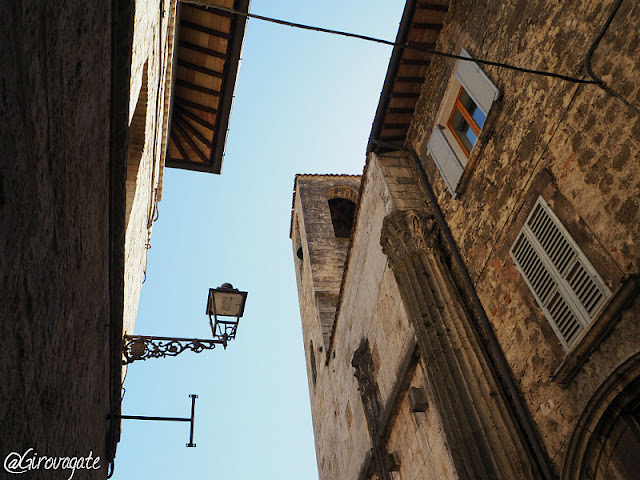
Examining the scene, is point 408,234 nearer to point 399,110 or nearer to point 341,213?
point 399,110

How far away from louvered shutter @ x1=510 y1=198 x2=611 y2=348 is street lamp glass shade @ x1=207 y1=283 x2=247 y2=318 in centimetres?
340

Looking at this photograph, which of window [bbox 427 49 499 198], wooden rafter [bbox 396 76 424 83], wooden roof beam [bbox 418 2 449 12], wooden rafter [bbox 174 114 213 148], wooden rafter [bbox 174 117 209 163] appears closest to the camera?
window [bbox 427 49 499 198]

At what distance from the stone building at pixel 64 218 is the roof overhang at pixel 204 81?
350cm

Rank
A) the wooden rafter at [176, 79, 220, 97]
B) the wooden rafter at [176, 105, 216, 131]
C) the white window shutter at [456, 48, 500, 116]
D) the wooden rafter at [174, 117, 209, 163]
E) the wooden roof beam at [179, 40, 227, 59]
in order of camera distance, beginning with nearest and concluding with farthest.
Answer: the white window shutter at [456, 48, 500, 116]
the wooden roof beam at [179, 40, 227, 59]
the wooden rafter at [176, 79, 220, 97]
the wooden rafter at [176, 105, 216, 131]
the wooden rafter at [174, 117, 209, 163]

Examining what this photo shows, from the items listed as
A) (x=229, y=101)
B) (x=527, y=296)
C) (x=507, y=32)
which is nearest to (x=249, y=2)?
(x=229, y=101)

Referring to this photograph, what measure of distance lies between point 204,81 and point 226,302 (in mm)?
5213

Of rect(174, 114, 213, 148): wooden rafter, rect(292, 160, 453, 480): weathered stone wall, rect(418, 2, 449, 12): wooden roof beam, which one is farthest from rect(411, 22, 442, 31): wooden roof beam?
rect(174, 114, 213, 148): wooden rafter

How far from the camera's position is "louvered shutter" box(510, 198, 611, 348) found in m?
3.84

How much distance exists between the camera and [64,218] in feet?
8.32

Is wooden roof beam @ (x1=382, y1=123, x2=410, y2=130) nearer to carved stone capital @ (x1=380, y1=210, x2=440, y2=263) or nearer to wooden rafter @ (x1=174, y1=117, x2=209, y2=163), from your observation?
carved stone capital @ (x1=380, y1=210, x2=440, y2=263)

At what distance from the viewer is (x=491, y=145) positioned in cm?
561

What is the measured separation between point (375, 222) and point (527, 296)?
3472 millimetres

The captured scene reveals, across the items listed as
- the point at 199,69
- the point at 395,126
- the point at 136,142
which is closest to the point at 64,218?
the point at 136,142
